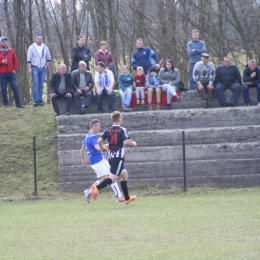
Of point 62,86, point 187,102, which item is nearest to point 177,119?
point 187,102

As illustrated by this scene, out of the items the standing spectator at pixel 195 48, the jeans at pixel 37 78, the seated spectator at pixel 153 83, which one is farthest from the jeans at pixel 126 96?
the jeans at pixel 37 78

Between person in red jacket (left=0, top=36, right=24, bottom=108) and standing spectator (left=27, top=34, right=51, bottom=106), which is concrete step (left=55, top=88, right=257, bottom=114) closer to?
standing spectator (left=27, top=34, right=51, bottom=106)

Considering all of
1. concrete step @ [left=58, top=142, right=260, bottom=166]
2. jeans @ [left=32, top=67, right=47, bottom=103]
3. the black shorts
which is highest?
jeans @ [left=32, top=67, right=47, bottom=103]

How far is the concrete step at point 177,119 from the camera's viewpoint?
17.5m

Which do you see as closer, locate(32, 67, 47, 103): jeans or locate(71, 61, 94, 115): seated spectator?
locate(71, 61, 94, 115): seated spectator

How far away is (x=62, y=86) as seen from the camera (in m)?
18.0

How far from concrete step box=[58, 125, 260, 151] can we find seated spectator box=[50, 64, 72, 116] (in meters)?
1.57

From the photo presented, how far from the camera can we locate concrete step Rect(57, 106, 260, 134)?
17.5 metres

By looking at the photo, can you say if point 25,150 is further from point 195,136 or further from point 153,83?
point 195,136

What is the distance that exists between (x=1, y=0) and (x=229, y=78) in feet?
47.7

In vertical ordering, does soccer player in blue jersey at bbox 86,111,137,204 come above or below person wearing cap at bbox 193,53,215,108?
below

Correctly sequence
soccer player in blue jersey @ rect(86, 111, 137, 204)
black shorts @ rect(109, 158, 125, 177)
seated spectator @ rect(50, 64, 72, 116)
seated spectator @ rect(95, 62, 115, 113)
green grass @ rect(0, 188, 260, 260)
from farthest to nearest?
seated spectator @ rect(50, 64, 72, 116) < seated spectator @ rect(95, 62, 115, 113) < black shorts @ rect(109, 158, 125, 177) < soccer player in blue jersey @ rect(86, 111, 137, 204) < green grass @ rect(0, 188, 260, 260)

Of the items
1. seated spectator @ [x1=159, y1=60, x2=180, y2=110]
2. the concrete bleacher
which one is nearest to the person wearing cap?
seated spectator @ [x1=159, y1=60, x2=180, y2=110]

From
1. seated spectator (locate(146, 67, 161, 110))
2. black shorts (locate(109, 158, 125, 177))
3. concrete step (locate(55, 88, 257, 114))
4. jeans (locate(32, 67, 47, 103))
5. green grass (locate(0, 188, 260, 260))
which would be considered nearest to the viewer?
green grass (locate(0, 188, 260, 260))
